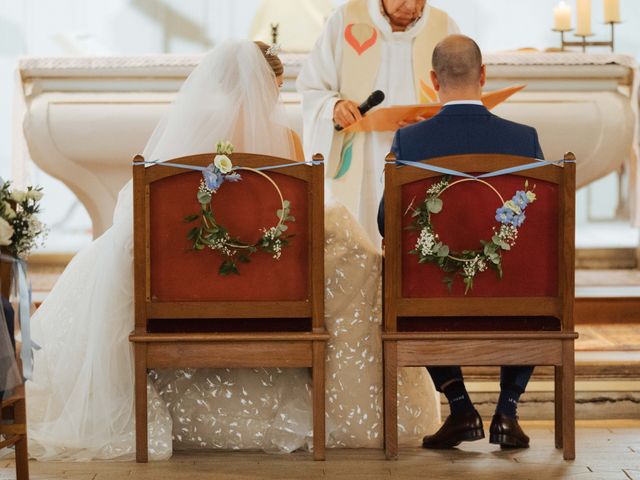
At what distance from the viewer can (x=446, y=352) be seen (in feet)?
11.8

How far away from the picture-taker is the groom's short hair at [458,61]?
3.80m

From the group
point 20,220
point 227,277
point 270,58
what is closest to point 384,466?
point 227,277

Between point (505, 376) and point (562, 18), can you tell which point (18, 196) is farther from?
point (562, 18)

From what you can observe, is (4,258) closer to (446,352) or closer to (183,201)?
(183,201)

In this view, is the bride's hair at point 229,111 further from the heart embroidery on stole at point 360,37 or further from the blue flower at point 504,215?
the heart embroidery on stole at point 360,37

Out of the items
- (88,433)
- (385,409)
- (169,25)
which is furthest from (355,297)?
(169,25)

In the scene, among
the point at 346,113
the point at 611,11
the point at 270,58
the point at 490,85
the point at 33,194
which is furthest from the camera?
the point at 611,11

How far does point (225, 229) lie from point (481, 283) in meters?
0.82

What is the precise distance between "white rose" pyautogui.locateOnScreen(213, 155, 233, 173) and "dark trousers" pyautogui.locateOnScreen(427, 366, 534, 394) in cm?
100

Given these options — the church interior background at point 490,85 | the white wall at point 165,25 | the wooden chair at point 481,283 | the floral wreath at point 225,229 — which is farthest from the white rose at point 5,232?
the white wall at point 165,25

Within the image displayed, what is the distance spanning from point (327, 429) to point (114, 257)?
36.4 inches

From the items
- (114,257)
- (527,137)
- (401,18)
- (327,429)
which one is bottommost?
(327,429)

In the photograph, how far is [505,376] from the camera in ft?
12.7

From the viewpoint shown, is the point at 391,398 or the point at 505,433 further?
the point at 505,433
